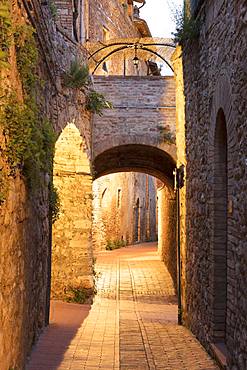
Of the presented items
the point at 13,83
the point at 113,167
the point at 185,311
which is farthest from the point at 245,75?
the point at 113,167

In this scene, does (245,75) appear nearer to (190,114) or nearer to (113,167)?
(190,114)

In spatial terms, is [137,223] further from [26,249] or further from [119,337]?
[26,249]

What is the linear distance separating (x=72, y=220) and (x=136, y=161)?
4769 mm

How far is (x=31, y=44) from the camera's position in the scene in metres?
5.18

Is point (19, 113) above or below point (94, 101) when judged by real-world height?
below

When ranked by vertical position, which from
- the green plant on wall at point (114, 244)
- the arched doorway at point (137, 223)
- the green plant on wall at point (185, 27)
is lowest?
the green plant on wall at point (114, 244)

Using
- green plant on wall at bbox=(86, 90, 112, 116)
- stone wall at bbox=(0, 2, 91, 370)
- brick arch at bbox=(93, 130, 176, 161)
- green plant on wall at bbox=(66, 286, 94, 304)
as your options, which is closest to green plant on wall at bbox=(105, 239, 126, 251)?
brick arch at bbox=(93, 130, 176, 161)

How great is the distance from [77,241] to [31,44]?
25.7 feet

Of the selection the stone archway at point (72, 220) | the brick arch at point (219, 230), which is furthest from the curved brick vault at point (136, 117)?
the brick arch at point (219, 230)

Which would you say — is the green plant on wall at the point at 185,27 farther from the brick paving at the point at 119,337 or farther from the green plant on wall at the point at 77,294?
the green plant on wall at the point at 77,294

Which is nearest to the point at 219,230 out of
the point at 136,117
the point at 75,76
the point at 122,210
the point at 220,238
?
the point at 220,238

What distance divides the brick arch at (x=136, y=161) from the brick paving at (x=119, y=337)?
3.45 m

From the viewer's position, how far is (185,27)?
7.73 m

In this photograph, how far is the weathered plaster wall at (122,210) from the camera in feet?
80.9
